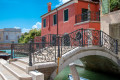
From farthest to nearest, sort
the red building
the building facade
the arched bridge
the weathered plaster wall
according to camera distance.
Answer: the building facade → the red building → the weathered plaster wall → the arched bridge

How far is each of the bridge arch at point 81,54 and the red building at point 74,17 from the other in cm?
372

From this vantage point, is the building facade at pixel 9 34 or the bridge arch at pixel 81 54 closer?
the bridge arch at pixel 81 54

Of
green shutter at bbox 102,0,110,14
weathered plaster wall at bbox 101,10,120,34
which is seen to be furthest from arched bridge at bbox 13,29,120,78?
green shutter at bbox 102,0,110,14

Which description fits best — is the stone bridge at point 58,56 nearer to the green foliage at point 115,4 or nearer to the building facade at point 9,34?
the green foliage at point 115,4


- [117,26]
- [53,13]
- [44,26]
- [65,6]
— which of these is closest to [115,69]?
[117,26]

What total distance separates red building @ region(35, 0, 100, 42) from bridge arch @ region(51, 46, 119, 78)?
12.2ft

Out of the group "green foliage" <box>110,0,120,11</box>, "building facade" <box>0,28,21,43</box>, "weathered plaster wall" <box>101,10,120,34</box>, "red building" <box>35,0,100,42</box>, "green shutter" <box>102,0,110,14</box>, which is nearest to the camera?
"weathered plaster wall" <box>101,10,120,34</box>

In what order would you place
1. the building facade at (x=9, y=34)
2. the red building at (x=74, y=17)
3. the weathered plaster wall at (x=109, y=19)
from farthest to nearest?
the building facade at (x=9, y=34), the red building at (x=74, y=17), the weathered plaster wall at (x=109, y=19)

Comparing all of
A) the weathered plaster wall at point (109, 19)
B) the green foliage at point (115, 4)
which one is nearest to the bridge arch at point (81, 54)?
the weathered plaster wall at point (109, 19)

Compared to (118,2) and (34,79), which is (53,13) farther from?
(34,79)

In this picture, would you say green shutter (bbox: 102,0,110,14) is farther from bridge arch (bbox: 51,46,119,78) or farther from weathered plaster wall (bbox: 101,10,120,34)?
bridge arch (bbox: 51,46,119,78)

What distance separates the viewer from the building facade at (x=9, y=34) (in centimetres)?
5093

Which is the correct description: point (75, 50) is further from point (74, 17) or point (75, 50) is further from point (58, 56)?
point (74, 17)

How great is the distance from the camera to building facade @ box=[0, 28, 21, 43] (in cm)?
5093
